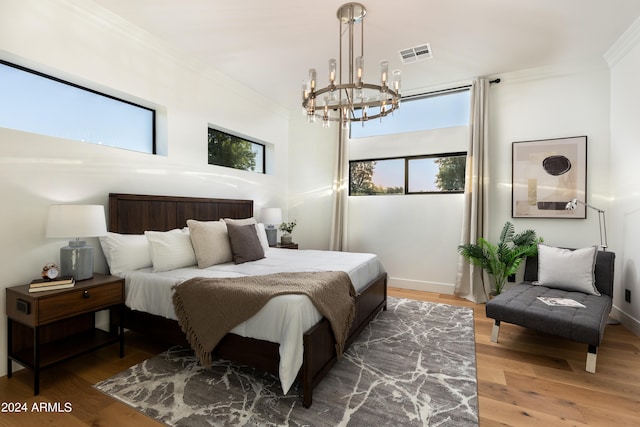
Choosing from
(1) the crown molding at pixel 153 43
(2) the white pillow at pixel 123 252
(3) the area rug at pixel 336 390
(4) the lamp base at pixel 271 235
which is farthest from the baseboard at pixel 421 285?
(1) the crown molding at pixel 153 43

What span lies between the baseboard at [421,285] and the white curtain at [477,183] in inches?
11.7

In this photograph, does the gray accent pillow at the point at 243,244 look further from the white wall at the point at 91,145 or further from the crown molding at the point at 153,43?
the crown molding at the point at 153,43

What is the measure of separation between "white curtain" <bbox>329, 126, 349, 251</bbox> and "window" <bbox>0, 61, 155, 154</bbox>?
2.73m

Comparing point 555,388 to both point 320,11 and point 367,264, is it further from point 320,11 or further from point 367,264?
point 320,11

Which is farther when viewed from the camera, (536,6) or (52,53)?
(536,6)

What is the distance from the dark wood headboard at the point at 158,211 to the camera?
109 inches

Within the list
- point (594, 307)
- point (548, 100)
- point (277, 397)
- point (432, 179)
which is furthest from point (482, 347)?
point (548, 100)

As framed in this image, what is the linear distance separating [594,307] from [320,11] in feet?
11.5

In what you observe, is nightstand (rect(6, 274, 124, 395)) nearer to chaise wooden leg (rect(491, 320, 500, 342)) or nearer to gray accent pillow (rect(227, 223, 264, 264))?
gray accent pillow (rect(227, 223, 264, 264))

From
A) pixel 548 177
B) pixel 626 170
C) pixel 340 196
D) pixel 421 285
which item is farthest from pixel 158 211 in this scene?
pixel 626 170

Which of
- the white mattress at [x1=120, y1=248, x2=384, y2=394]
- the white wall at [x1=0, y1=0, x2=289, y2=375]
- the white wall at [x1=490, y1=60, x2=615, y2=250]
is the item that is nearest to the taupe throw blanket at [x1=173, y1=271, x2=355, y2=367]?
the white mattress at [x1=120, y1=248, x2=384, y2=394]

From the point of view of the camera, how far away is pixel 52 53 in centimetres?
240

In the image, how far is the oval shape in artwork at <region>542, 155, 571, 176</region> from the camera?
12.1 feet

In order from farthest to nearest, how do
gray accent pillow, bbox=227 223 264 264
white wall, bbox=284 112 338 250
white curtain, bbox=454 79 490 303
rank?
white wall, bbox=284 112 338 250 → white curtain, bbox=454 79 490 303 → gray accent pillow, bbox=227 223 264 264
